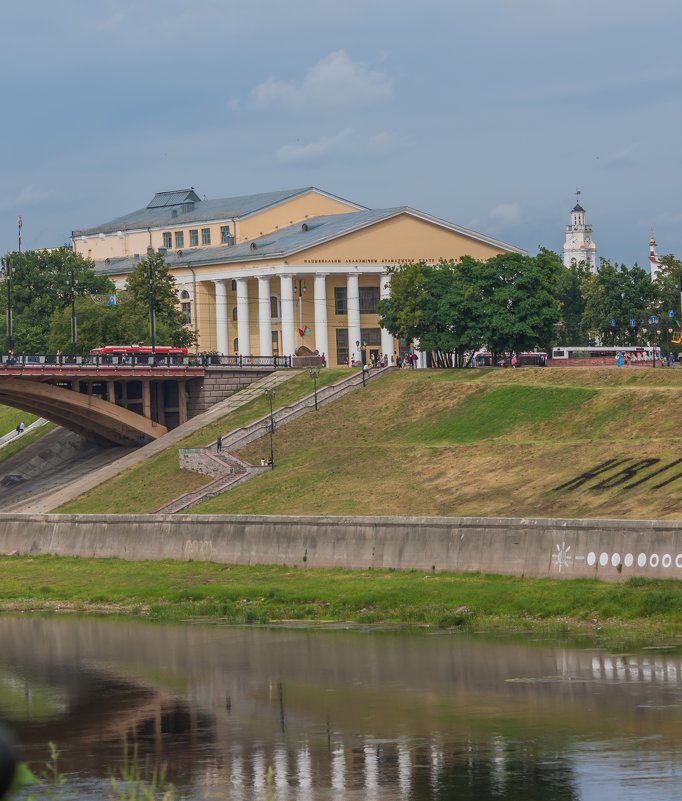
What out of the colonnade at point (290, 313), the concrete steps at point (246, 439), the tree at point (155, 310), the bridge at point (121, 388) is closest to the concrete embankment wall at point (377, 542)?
the concrete steps at point (246, 439)

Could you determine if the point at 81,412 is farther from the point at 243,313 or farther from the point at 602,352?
the point at 602,352

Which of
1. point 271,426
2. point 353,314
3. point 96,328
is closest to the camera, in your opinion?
point 271,426

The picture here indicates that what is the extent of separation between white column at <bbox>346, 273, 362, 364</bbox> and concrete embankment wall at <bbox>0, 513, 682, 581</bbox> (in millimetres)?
56640

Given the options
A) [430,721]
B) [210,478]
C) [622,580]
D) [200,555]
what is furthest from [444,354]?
[430,721]

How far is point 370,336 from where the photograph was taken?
14562cm

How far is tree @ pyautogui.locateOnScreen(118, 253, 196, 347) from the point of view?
139000 mm

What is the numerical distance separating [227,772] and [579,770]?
819 cm

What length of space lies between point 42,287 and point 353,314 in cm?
3370

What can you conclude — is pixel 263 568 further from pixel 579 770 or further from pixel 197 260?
pixel 197 260

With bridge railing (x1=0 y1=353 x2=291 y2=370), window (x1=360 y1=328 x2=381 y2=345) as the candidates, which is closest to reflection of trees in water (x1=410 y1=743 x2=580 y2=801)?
bridge railing (x1=0 y1=353 x2=291 y2=370)

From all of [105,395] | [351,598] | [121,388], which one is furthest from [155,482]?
[351,598]

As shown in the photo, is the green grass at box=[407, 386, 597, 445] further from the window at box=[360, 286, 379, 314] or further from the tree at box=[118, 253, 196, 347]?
the tree at box=[118, 253, 196, 347]

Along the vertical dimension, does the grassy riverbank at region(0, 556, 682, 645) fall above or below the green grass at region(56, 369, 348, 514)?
below

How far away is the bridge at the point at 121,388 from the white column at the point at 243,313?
63.1 feet
